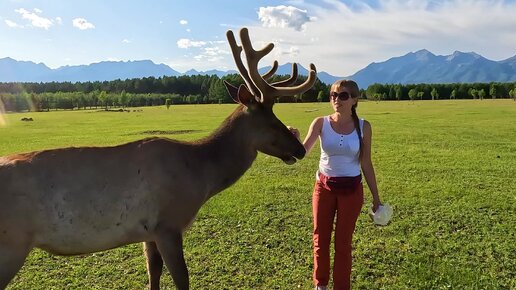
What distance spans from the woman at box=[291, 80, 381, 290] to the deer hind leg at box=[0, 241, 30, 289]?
3.45 meters

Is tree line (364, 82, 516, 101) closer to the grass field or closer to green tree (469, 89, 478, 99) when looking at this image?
green tree (469, 89, 478, 99)

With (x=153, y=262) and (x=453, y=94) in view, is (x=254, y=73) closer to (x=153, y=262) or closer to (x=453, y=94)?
(x=153, y=262)

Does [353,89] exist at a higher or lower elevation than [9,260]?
higher

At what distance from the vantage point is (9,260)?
4691mm

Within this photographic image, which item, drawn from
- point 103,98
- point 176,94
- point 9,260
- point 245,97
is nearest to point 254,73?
point 245,97

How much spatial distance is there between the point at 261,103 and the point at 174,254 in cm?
221

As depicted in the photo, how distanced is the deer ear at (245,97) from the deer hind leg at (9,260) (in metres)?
3.04

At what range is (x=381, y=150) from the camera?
21000 mm

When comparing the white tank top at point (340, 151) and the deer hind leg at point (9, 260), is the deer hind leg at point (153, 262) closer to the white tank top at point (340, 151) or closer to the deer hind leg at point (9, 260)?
the deer hind leg at point (9, 260)

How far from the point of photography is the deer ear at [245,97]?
603 cm

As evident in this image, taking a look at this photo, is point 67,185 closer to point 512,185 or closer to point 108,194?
point 108,194

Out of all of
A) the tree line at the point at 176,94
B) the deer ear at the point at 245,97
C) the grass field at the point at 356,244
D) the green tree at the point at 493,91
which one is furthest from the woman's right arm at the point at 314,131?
the green tree at the point at 493,91

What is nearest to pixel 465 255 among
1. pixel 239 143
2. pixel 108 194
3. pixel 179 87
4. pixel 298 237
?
pixel 298 237

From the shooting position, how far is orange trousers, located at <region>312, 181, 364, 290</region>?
591 cm
